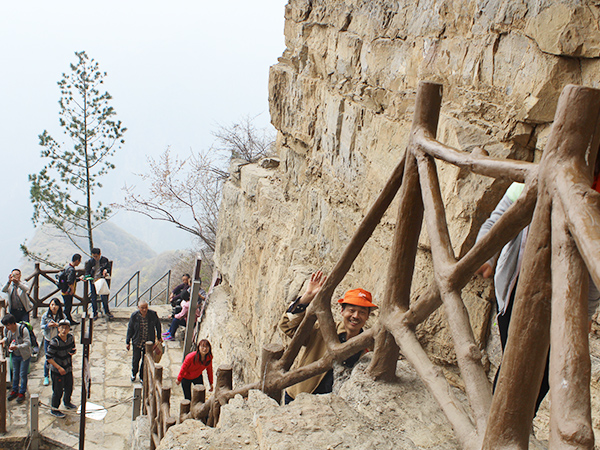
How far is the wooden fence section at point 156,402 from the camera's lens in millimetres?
4348

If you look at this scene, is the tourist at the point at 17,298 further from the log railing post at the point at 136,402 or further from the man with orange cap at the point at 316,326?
the man with orange cap at the point at 316,326

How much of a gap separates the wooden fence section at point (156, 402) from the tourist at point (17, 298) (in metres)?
3.44

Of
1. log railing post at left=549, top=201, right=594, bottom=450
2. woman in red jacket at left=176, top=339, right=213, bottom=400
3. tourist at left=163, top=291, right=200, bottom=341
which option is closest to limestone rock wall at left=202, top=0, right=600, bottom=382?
woman in red jacket at left=176, top=339, right=213, bottom=400

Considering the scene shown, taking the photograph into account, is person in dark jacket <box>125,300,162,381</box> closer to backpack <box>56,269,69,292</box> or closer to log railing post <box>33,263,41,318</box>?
backpack <box>56,269,69,292</box>

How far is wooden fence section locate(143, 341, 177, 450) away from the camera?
4.35 metres

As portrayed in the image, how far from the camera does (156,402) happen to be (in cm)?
502

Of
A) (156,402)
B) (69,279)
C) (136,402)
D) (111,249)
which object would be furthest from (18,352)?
(111,249)

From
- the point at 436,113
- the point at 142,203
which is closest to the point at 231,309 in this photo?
the point at 436,113

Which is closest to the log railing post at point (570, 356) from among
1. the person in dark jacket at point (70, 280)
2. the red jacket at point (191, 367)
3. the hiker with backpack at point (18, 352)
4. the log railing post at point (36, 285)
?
the red jacket at point (191, 367)

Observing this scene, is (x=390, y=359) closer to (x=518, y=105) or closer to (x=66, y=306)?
(x=518, y=105)

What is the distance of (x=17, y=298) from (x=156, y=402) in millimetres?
4535

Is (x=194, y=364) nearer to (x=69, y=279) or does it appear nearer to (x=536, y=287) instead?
(x=536, y=287)

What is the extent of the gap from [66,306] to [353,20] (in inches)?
305

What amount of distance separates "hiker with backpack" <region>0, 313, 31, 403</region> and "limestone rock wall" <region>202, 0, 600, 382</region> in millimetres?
2483
